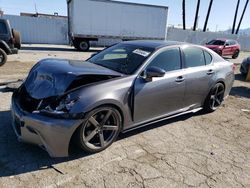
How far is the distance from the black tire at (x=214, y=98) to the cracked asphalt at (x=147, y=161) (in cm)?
69

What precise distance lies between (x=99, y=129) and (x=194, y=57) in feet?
8.59

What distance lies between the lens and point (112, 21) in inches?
819

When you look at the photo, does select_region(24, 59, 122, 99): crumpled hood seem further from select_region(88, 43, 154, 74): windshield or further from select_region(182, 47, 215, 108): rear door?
select_region(182, 47, 215, 108): rear door

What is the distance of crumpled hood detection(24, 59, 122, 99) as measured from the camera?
3432 mm

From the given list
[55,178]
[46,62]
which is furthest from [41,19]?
[55,178]

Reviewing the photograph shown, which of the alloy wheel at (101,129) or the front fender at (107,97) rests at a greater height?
the front fender at (107,97)

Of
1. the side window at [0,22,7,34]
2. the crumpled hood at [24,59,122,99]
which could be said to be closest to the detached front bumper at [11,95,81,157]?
the crumpled hood at [24,59,122,99]

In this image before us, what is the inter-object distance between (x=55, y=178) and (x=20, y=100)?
1306 millimetres

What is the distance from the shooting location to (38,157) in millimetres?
3508

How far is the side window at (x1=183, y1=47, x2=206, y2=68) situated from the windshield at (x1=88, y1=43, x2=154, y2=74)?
894mm

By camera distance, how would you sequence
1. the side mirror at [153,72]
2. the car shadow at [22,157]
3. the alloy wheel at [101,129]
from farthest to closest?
1. the side mirror at [153,72]
2. the alloy wheel at [101,129]
3. the car shadow at [22,157]

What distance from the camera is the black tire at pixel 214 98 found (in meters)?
5.55

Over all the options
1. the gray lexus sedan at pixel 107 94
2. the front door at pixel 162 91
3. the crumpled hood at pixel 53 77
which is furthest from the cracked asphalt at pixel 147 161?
the crumpled hood at pixel 53 77

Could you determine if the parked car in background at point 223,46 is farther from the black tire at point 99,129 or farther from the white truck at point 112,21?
the black tire at point 99,129
